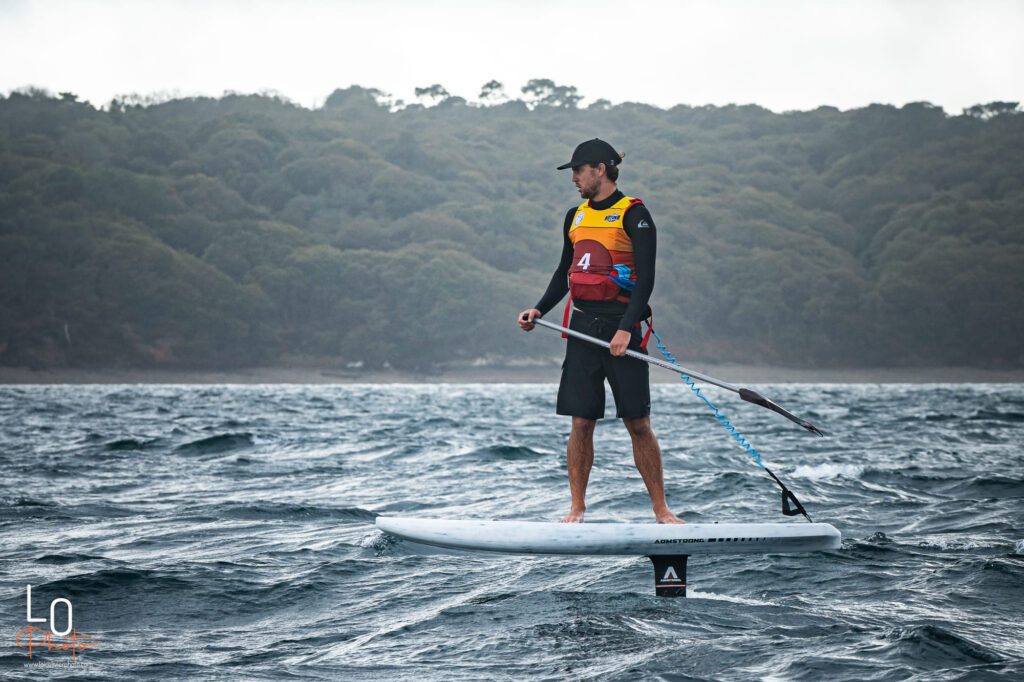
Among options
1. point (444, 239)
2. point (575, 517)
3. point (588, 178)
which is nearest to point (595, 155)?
point (588, 178)

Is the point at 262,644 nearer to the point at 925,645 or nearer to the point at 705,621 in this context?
the point at 705,621

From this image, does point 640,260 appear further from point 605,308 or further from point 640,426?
point 640,426

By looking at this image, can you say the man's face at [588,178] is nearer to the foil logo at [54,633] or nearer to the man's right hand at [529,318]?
the man's right hand at [529,318]

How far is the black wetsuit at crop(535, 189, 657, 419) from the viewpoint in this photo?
6.61 m

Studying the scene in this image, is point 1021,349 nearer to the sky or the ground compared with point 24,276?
nearer to the ground

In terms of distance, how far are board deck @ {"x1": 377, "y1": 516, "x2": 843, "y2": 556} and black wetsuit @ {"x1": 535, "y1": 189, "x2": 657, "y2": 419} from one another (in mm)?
781

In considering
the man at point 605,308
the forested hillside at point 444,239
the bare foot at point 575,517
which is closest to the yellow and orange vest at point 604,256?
the man at point 605,308

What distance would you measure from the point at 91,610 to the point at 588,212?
3863mm

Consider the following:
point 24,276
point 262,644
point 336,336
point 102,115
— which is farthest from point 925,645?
point 102,115

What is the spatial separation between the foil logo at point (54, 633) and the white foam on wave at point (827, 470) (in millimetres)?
8732

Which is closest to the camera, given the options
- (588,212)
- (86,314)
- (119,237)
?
(588,212)

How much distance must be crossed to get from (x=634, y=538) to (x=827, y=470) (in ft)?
23.6

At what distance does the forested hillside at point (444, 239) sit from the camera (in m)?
116

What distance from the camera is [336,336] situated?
382 feet
